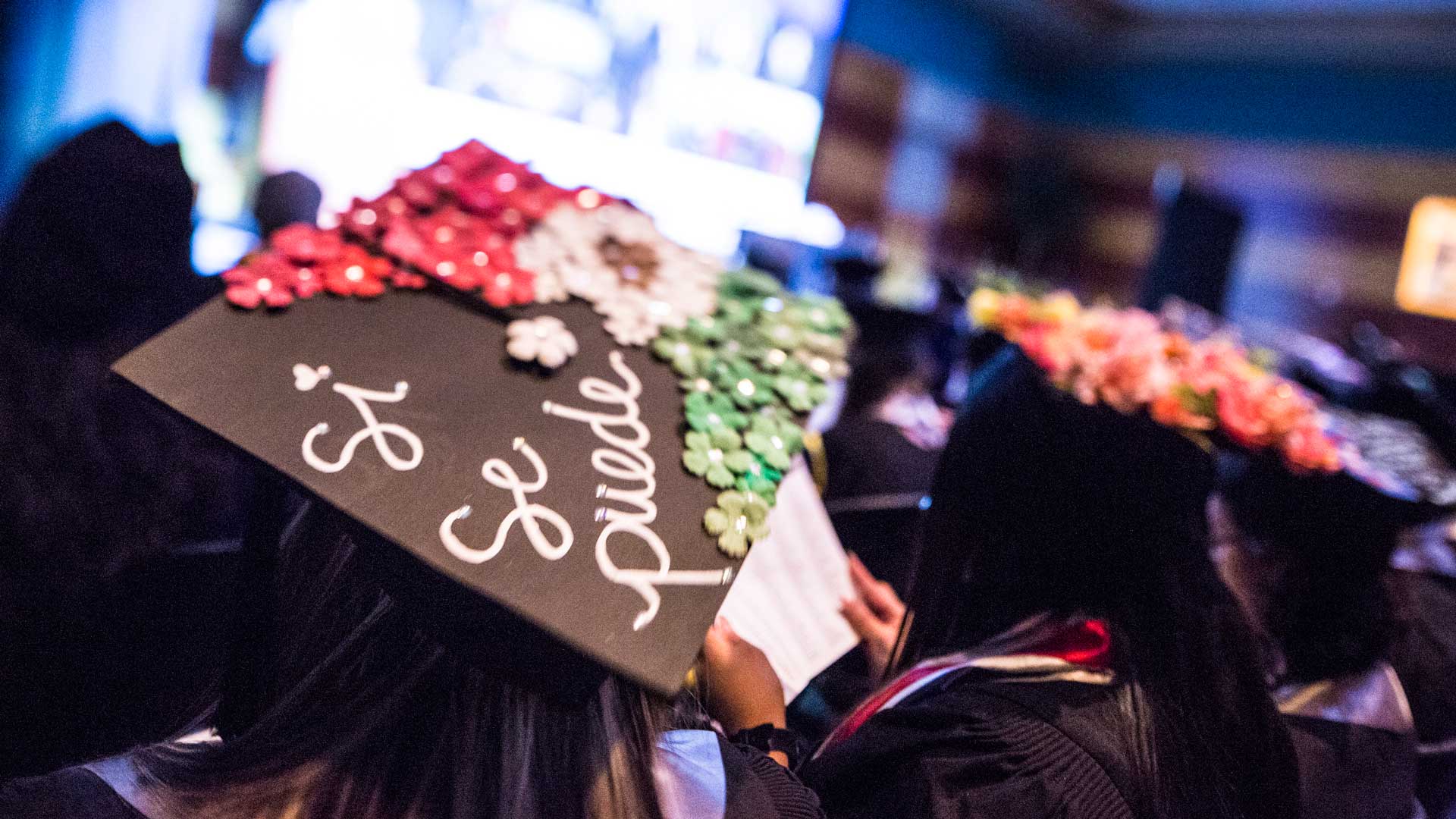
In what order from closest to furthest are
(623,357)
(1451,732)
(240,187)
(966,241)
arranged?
1. (623,357)
2. (1451,732)
3. (240,187)
4. (966,241)

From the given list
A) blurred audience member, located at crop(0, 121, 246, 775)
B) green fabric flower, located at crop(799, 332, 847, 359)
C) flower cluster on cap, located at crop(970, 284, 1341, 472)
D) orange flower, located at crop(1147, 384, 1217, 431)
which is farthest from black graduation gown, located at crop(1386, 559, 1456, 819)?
blurred audience member, located at crop(0, 121, 246, 775)

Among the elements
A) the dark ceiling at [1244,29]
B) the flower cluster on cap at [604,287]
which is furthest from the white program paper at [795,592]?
the dark ceiling at [1244,29]

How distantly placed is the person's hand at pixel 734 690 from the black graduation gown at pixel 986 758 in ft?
0.25

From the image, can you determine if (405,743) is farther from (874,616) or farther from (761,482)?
(874,616)

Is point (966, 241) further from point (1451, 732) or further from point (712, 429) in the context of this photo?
point (712, 429)

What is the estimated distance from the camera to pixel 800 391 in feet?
2.53

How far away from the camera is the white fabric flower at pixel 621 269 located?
0.77 meters

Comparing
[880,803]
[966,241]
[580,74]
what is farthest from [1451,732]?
[966,241]

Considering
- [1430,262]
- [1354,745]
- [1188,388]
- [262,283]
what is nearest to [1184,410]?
[1188,388]

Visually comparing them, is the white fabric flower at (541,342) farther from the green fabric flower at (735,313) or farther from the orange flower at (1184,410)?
the orange flower at (1184,410)

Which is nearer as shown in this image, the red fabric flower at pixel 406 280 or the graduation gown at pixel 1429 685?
the red fabric flower at pixel 406 280

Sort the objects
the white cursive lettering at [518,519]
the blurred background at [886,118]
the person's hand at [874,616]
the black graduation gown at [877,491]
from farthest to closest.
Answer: the blurred background at [886,118], the black graduation gown at [877,491], the person's hand at [874,616], the white cursive lettering at [518,519]

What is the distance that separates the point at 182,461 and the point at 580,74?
3934 mm

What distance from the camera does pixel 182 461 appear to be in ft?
3.24
